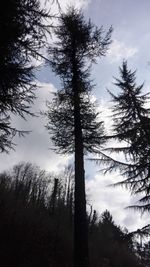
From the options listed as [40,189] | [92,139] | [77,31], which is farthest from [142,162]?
[40,189]

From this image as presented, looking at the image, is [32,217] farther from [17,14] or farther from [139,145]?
[17,14]

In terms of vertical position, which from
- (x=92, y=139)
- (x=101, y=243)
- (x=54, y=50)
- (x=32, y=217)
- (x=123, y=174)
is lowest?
(x=101, y=243)

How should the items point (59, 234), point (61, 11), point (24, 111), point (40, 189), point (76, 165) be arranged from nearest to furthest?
point (61, 11) → point (24, 111) → point (76, 165) → point (59, 234) → point (40, 189)

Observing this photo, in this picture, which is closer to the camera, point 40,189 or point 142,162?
point 142,162

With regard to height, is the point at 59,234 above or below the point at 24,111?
below

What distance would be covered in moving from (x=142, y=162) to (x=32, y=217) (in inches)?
340

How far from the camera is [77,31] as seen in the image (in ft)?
41.4

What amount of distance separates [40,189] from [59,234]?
→ 2747cm

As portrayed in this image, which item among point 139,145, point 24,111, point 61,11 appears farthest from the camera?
point 139,145

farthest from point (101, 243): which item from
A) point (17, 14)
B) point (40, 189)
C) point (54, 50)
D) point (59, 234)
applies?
point (40, 189)

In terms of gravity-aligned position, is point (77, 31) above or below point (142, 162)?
above

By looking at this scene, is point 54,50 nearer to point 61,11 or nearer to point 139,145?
point 139,145

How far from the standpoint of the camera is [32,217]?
17.5m

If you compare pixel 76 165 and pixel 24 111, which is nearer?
pixel 24 111
